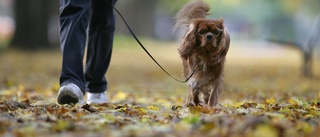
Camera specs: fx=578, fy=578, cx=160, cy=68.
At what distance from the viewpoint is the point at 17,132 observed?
3695 mm

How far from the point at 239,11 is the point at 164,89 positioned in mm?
78802

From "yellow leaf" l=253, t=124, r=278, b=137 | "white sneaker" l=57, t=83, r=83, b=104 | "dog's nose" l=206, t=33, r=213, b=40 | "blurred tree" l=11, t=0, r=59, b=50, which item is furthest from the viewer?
"blurred tree" l=11, t=0, r=59, b=50

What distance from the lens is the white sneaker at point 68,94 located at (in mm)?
5371

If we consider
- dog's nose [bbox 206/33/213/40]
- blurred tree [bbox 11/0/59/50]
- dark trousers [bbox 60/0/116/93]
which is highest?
dog's nose [bbox 206/33/213/40]

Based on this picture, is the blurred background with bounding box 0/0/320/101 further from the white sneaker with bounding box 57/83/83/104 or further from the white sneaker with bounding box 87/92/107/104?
the white sneaker with bounding box 57/83/83/104

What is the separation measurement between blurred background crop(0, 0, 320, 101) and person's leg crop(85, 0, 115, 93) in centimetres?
71

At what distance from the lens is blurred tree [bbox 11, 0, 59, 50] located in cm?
2253

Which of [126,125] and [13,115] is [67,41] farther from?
[126,125]

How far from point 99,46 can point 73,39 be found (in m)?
0.66

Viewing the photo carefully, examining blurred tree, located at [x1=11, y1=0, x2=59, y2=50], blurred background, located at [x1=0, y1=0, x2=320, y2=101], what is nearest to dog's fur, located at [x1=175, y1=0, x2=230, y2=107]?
blurred background, located at [x1=0, y1=0, x2=320, y2=101]

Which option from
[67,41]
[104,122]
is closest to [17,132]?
[104,122]

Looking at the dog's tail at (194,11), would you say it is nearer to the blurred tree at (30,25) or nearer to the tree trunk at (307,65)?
the tree trunk at (307,65)

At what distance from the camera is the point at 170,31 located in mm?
6941

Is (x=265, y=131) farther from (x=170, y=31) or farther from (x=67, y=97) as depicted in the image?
(x=170, y=31)
